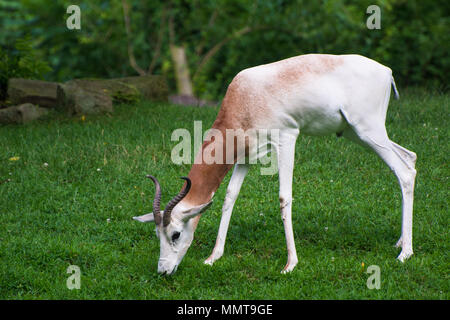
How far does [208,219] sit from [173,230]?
5.08 feet

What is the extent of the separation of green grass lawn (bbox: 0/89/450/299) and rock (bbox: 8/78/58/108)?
86 cm

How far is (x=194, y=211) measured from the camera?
217 inches

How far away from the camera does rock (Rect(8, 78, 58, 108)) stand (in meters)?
10.7

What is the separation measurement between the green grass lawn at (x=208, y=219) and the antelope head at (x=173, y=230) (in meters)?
0.19

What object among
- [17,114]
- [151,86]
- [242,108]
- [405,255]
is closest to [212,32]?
[151,86]

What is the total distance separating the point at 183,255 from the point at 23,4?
39.5ft

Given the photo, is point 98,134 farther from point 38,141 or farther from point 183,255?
point 183,255

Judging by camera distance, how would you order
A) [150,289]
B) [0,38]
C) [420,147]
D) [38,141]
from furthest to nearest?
[0,38], [38,141], [420,147], [150,289]

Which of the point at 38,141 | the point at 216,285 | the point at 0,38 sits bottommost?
the point at 216,285

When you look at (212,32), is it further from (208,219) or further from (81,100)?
(208,219)

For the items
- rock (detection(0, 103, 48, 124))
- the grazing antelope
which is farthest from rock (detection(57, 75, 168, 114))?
the grazing antelope

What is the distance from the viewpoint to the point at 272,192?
7.73 metres

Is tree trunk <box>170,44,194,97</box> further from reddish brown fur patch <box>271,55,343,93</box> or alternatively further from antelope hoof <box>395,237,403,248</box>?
antelope hoof <box>395,237,403,248</box>

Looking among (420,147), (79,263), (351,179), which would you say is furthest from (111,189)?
(420,147)
